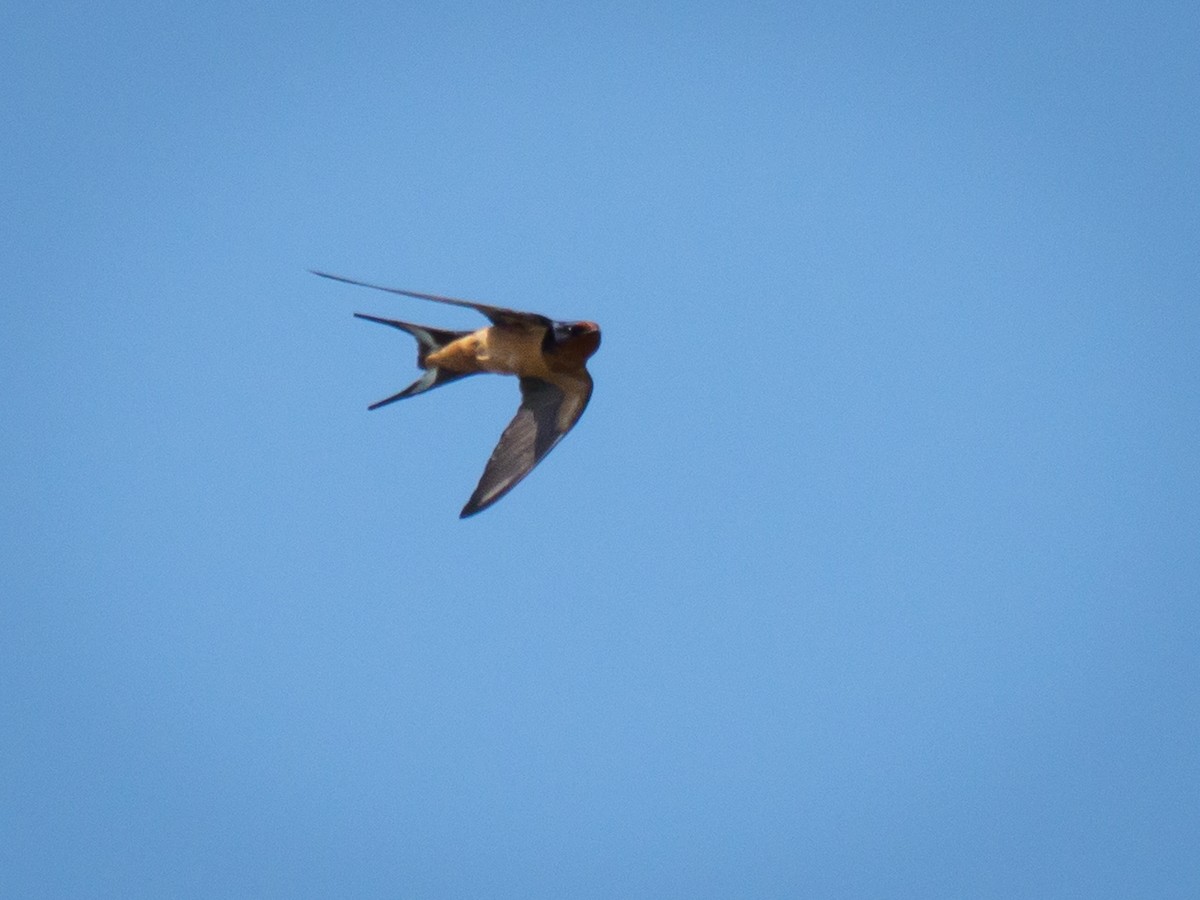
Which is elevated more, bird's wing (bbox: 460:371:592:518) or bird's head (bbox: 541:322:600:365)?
bird's head (bbox: 541:322:600:365)

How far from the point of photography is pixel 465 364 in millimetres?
7215

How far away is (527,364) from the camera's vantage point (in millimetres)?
7172

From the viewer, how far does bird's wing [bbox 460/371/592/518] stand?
655 centimetres

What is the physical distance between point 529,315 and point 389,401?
0.73 metres

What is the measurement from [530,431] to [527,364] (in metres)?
0.36

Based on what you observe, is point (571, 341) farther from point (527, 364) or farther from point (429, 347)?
point (429, 347)

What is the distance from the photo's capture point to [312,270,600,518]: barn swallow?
6.94 metres

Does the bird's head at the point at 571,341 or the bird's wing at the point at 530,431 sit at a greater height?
the bird's head at the point at 571,341

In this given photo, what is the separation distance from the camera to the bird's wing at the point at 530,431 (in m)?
6.55

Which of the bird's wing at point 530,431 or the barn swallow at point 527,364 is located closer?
the bird's wing at point 530,431

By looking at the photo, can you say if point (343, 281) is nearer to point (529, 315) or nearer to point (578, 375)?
point (529, 315)

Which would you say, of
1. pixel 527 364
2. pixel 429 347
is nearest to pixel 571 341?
pixel 527 364

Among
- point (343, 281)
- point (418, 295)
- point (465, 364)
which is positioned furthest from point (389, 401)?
point (343, 281)

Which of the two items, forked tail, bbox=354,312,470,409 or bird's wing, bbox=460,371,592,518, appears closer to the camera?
bird's wing, bbox=460,371,592,518
